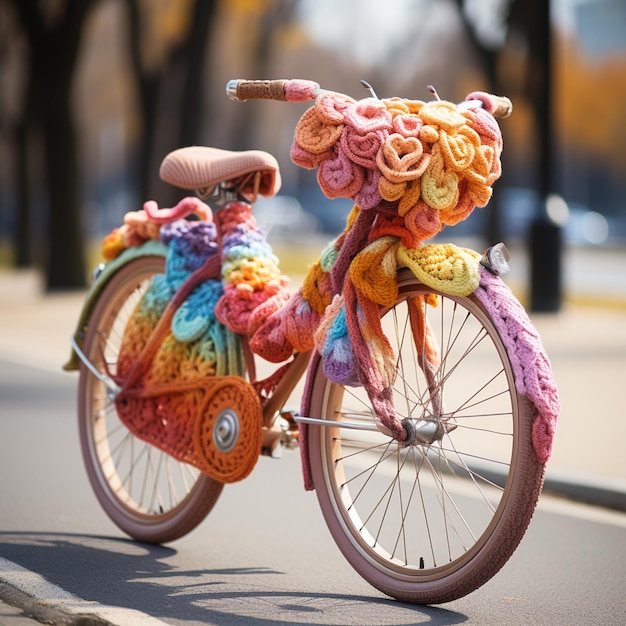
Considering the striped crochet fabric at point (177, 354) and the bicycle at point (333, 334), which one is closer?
the bicycle at point (333, 334)

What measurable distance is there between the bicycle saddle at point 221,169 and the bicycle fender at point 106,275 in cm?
34

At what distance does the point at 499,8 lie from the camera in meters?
25.5

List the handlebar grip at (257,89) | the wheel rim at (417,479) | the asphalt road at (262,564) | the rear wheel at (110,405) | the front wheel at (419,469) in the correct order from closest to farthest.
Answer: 1. the front wheel at (419,469)
2. the wheel rim at (417,479)
3. the asphalt road at (262,564)
4. the handlebar grip at (257,89)
5. the rear wheel at (110,405)

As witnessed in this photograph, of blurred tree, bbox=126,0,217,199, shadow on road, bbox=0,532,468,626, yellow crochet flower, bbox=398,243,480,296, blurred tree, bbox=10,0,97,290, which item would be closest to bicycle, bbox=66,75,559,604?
yellow crochet flower, bbox=398,243,480,296

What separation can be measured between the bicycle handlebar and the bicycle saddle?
1.61 ft

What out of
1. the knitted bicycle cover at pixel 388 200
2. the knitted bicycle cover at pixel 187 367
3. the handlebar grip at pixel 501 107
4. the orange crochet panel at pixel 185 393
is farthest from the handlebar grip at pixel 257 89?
the orange crochet panel at pixel 185 393

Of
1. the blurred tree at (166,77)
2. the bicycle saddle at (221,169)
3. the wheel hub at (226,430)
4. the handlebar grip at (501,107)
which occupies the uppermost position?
the blurred tree at (166,77)

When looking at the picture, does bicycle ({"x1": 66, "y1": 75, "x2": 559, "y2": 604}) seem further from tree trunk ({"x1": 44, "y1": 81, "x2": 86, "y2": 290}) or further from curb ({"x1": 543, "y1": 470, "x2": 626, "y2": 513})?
tree trunk ({"x1": 44, "y1": 81, "x2": 86, "y2": 290})

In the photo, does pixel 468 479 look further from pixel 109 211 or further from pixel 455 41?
pixel 109 211

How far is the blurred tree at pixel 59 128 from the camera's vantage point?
21.2 metres

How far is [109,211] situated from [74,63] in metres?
56.4

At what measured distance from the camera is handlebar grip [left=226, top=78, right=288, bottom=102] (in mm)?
4793

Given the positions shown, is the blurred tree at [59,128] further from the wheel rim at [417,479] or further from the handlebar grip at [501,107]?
the handlebar grip at [501,107]

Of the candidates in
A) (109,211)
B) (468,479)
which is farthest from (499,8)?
(109,211)
